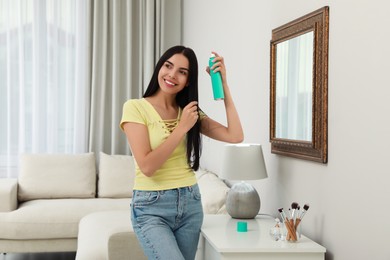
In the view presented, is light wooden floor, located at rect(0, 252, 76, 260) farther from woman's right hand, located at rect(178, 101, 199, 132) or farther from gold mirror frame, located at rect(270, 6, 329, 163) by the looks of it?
woman's right hand, located at rect(178, 101, 199, 132)

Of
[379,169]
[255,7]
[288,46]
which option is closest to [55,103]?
[255,7]

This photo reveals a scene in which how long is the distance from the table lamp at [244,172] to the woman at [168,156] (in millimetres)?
755

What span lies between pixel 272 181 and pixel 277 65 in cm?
59

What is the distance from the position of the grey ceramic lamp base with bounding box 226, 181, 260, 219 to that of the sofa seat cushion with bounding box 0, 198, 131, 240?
5.56 feet

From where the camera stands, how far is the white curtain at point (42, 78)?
5.07 metres

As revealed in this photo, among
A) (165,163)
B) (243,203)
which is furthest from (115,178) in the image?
(165,163)

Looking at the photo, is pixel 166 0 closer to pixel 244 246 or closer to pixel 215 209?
pixel 215 209

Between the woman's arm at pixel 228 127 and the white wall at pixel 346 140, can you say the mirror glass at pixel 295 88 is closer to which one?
the white wall at pixel 346 140

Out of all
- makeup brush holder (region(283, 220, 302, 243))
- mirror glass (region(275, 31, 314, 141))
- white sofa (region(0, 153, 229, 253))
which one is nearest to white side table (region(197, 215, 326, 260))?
makeup brush holder (region(283, 220, 302, 243))

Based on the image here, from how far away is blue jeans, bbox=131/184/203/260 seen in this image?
1.82 m

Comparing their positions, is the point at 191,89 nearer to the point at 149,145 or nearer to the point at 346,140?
the point at 149,145

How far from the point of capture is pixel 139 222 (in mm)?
1873

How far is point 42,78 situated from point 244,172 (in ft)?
9.65

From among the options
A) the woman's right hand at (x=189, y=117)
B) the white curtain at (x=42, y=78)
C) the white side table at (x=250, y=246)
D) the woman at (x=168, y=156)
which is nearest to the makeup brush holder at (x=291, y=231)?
the white side table at (x=250, y=246)
